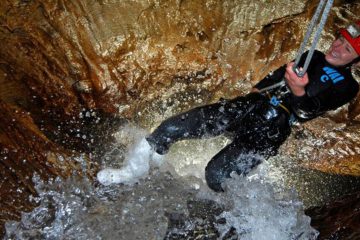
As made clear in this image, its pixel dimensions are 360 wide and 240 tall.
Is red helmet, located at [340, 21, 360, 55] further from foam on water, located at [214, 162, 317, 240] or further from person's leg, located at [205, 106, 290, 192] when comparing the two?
foam on water, located at [214, 162, 317, 240]

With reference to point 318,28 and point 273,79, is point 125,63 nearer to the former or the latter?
point 273,79

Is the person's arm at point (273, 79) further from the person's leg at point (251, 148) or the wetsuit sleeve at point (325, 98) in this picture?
the wetsuit sleeve at point (325, 98)

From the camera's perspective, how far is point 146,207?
9.55ft

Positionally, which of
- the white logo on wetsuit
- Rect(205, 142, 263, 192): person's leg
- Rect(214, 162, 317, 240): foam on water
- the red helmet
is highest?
the red helmet

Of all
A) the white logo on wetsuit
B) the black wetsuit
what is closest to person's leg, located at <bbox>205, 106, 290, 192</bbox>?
the black wetsuit

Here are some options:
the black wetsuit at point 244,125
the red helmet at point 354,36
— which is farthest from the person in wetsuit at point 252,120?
the red helmet at point 354,36

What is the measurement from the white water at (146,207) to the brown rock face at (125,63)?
271mm

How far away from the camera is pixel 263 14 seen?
13.5 ft

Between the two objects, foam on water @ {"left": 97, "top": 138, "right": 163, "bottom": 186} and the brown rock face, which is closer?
foam on water @ {"left": 97, "top": 138, "right": 163, "bottom": 186}

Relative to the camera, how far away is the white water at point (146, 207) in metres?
2.62

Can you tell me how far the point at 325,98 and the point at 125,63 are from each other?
217 centimetres

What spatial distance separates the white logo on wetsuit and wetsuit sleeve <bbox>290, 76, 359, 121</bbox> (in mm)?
43

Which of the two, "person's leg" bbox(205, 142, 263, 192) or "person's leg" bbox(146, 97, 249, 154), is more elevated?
"person's leg" bbox(146, 97, 249, 154)

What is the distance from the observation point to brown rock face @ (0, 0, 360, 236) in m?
3.23
